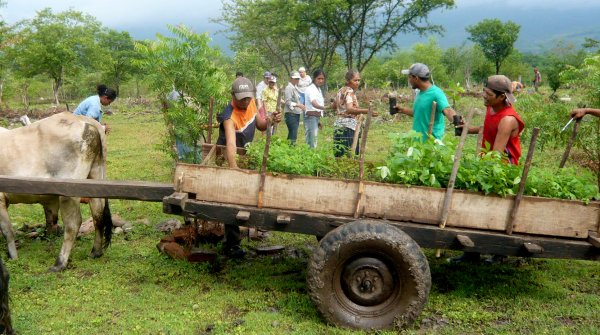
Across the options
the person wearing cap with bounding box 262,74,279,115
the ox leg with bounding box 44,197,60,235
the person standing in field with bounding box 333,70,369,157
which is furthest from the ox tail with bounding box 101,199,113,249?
the person wearing cap with bounding box 262,74,279,115

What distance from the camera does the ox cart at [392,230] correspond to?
3.80 metres

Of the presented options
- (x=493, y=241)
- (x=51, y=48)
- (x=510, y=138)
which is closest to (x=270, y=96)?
(x=510, y=138)

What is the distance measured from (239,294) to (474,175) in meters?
2.34

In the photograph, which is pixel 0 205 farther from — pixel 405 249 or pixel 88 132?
pixel 405 249

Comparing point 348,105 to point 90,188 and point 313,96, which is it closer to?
point 313,96

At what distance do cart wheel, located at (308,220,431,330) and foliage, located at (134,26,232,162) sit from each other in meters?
3.03

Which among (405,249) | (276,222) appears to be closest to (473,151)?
(405,249)

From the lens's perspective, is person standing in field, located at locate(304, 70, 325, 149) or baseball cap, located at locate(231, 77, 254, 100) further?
person standing in field, located at locate(304, 70, 325, 149)

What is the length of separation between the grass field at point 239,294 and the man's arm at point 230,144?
3.98ft

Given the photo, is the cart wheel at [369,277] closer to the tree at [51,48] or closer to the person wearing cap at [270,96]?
the person wearing cap at [270,96]

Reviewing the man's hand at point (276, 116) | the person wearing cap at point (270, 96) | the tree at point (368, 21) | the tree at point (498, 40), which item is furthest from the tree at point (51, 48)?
the tree at point (498, 40)

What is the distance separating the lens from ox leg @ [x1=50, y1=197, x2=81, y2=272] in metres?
5.32

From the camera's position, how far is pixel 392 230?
3.76 m

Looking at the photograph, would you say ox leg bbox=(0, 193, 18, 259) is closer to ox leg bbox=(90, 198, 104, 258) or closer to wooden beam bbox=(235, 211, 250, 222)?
ox leg bbox=(90, 198, 104, 258)
